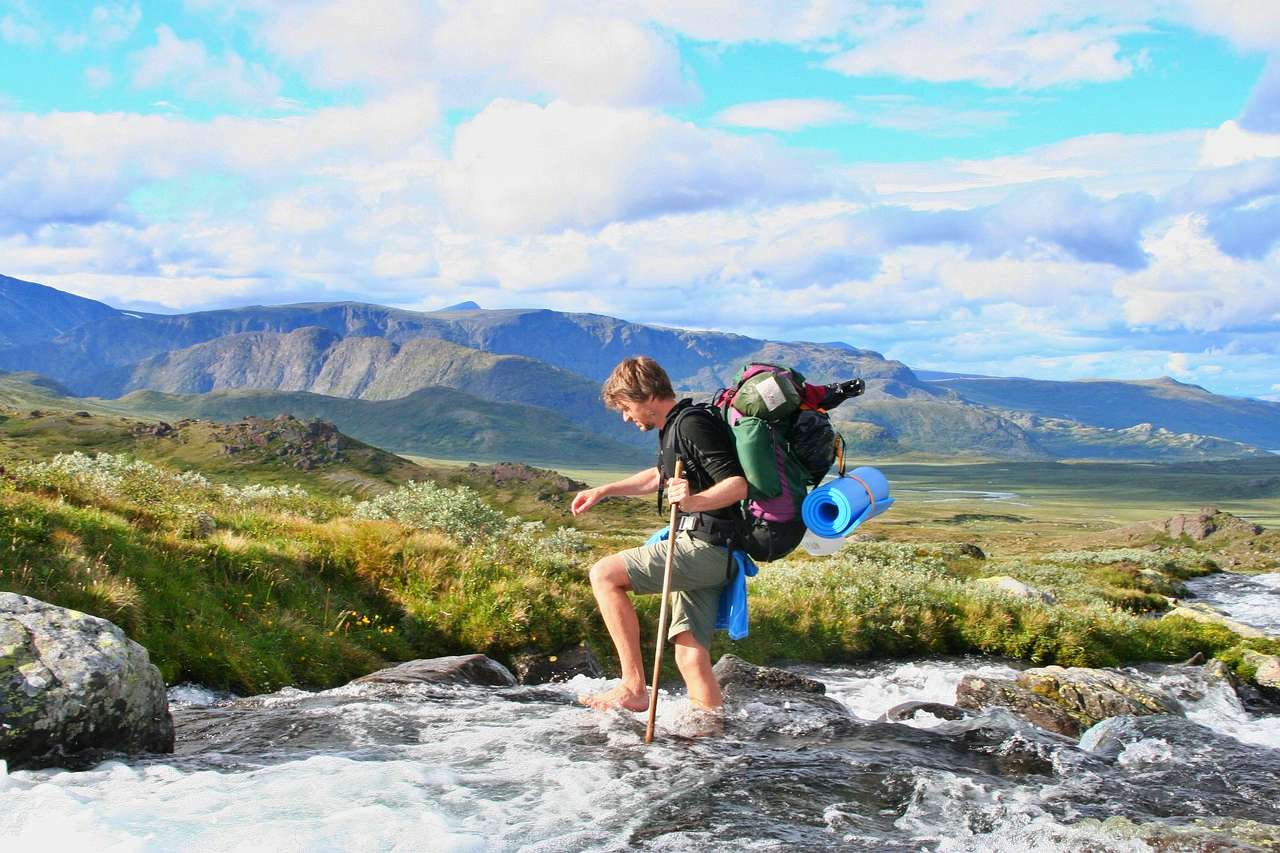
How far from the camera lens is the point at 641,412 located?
Result: 379 inches

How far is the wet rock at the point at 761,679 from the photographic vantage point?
12594mm

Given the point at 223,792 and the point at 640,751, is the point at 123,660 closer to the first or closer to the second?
the point at 223,792

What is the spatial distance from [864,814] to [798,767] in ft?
3.91

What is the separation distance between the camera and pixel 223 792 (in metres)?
7.65

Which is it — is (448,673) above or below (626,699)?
below

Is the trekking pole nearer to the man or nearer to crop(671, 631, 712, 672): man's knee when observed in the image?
the man

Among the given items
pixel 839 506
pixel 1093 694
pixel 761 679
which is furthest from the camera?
pixel 1093 694

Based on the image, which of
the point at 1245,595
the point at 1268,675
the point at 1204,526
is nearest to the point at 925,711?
A: the point at 1268,675

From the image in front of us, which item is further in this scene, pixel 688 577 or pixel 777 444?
pixel 688 577

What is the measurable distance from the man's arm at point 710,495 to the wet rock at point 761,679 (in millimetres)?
4405

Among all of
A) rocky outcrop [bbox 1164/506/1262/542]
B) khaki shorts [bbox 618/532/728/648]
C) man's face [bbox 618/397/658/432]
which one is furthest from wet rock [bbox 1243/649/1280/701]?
rocky outcrop [bbox 1164/506/1262/542]

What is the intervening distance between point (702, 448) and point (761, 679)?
490 centimetres

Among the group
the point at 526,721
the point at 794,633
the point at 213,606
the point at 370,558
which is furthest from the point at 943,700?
the point at 213,606

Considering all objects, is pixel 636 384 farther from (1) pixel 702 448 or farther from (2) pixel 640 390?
(1) pixel 702 448
